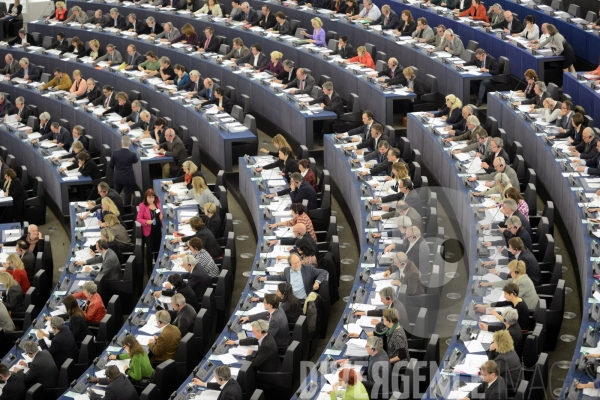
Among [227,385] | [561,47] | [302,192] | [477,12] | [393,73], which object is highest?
[477,12]

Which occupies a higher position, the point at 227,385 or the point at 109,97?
the point at 109,97

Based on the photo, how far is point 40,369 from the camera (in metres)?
11.5

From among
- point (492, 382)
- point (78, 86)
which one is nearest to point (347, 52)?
point (78, 86)

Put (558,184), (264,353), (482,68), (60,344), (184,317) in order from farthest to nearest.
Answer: (482,68) → (558,184) → (60,344) → (184,317) → (264,353)

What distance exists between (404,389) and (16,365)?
4.45m

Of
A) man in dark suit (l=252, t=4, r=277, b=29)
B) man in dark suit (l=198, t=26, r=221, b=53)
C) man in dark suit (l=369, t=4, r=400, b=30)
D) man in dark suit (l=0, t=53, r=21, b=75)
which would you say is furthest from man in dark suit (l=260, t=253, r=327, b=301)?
man in dark suit (l=0, t=53, r=21, b=75)

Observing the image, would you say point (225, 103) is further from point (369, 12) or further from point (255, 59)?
point (369, 12)

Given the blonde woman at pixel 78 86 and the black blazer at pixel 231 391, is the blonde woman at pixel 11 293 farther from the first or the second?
the blonde woman at pixel 78 86

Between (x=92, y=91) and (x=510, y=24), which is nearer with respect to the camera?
(x=510, y=24)

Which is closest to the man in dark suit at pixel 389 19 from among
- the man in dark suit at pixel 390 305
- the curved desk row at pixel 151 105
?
the curved desk row at pixel 151 105

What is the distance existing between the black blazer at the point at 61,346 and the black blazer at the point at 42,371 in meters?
0.39

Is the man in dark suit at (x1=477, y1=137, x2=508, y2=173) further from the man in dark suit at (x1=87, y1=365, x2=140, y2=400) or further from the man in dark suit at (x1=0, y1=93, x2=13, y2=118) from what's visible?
the man in dark suit at (x1=0, y1=93, x2=13, y2=118)

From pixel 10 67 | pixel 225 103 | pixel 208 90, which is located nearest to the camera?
pixel 225 103

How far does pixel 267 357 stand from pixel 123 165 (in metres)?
6.46
